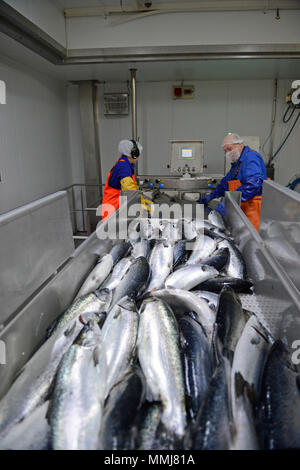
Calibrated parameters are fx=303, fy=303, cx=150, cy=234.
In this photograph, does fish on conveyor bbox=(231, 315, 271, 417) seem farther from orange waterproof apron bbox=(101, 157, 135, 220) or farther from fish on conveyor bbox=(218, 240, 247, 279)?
orange waterproof apron bbox=(101, 157, 135, 220)

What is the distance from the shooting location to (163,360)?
0.97 metres

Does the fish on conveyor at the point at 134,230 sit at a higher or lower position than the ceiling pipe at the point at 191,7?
lower

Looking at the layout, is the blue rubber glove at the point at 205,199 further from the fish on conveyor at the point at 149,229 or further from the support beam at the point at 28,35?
the support beam at the point at 28,35

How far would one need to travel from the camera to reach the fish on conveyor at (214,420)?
0.71 metres

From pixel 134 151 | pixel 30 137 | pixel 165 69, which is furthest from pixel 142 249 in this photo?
pixel 165 69

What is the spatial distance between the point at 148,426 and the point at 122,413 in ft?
0.24

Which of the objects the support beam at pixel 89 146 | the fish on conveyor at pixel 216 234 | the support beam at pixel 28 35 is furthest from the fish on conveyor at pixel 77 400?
the support beam at pixel 89 146

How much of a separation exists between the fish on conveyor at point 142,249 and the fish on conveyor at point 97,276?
20cm

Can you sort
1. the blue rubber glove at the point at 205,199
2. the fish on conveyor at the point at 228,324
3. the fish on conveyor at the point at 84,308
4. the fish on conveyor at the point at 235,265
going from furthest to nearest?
1. the blue rubber glove at the point at 205,199
2. the fish on conveyor at the point at 235,265
3. the fish on conveyor at the point at 84,308
4. the fish on conveyor at the point at 228,324

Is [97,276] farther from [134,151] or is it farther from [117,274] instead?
[134,151]

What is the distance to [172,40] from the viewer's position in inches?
147

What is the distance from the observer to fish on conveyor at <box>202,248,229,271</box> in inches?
66.0

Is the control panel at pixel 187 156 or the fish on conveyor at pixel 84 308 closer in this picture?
the fish on conveyor at pixel 84 308
